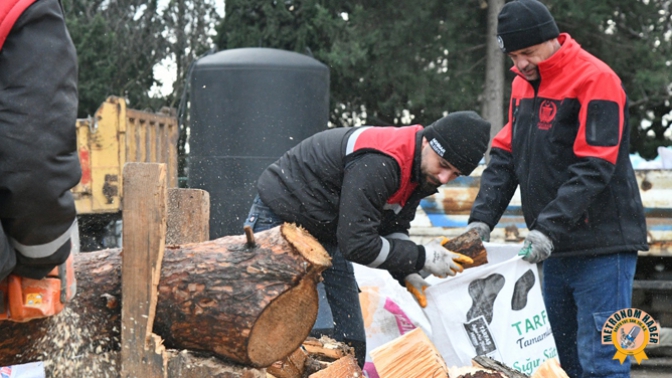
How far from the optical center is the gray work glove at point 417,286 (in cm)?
417

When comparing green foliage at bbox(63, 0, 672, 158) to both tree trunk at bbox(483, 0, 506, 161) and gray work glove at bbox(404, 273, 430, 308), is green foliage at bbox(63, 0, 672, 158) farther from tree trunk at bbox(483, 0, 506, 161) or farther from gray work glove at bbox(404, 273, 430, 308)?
gray work glove at bbox(404, 273, 430, 308)

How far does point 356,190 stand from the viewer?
3.47m

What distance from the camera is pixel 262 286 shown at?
2730 millimetres

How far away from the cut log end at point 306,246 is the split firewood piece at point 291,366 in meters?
0.63

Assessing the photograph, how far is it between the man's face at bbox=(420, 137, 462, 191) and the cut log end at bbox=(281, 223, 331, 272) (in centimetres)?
87

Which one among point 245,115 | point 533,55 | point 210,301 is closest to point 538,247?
point 533,55

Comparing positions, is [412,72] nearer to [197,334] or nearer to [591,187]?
[591,187]

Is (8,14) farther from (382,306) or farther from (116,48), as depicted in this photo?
(116,48)

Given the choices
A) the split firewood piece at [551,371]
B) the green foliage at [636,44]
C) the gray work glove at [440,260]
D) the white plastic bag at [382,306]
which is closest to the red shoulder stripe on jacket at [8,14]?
the gray work glove at [440,260]

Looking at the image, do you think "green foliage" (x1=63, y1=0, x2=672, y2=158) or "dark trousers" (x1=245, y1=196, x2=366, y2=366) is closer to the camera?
"dark trousers" (x1=245, y1=196, x2=366, y2=366)

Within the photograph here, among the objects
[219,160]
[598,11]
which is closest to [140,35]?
[598,11]

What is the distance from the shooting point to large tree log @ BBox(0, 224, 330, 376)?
2.69 metres

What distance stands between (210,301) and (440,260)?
58.3 inches

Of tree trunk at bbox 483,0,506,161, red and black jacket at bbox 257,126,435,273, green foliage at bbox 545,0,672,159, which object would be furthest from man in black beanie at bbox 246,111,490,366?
green foliage at bbox 545,0,672,159
